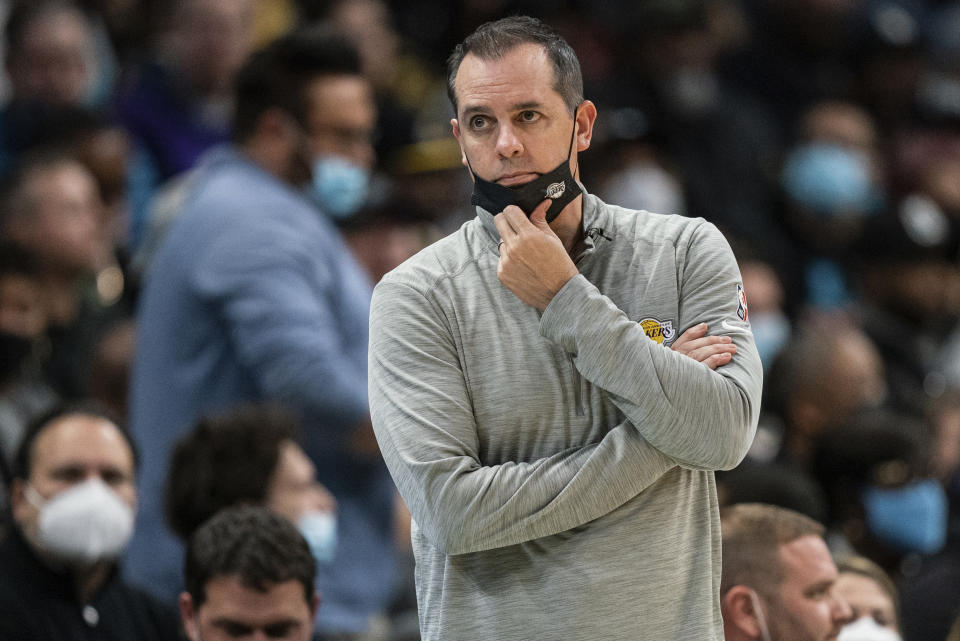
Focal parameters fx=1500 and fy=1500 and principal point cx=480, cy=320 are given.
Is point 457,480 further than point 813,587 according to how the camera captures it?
No

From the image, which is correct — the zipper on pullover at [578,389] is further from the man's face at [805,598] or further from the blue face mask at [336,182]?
the blue face mask at [336,182]

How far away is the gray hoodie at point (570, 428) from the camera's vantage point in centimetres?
257

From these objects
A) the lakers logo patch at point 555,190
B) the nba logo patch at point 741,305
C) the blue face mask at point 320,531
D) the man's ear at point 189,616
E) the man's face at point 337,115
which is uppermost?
the lakers logo patch at point 555,190

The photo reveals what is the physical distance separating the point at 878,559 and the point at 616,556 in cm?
290

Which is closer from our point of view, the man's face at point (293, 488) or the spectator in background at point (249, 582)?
the spectator in background at point (249, 582)

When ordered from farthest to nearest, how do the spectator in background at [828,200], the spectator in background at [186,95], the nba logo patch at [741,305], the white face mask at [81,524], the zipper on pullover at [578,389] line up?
1. the spectator in background at [828,200]
2. the spectator in background at [186,95]
3. the white face mask at [81,524]
4. the nba logo patch at [741,305]
5. the zipper on pullover at [578,389]

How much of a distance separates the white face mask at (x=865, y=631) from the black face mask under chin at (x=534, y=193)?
1612 mm

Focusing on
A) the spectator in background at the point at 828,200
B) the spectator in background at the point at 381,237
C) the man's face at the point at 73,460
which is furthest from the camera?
the spectator in background at the point at 828,200

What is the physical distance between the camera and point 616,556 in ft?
8.52

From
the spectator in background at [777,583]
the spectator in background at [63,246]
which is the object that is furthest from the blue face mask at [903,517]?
the spectator in background at [63,246]

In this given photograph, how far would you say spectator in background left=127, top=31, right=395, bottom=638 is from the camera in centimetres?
448

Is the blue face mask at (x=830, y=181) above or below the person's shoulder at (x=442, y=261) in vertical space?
below

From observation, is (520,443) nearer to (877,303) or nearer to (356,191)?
(356,191)

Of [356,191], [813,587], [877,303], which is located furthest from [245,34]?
[813,587]
